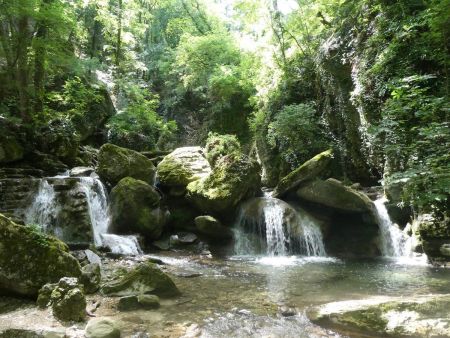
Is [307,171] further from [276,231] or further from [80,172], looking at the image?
[80,172]

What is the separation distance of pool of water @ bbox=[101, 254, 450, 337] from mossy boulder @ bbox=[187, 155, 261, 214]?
5.64 ft

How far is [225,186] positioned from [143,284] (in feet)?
18.0

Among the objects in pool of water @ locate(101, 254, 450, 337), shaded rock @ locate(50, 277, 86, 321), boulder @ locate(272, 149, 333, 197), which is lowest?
pool of water @ locate(101, 254, 450, 337)

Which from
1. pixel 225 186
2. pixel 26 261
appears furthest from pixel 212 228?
pixel 26 261

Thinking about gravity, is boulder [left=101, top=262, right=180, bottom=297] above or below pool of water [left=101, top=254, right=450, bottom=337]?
above

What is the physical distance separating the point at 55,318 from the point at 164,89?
72.3 ft

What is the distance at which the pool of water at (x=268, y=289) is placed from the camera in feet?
14.7

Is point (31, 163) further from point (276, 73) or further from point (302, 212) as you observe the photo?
point (276, 73)

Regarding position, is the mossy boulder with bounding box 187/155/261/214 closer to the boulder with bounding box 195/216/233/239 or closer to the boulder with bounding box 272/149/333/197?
the boulder with bounding box 195/216/233/239

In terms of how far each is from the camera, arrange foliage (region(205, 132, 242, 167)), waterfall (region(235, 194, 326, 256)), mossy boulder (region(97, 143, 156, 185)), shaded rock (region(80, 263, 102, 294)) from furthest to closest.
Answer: foliage (region(205, 132, 242, 167)) → mossy boulder (region(97, 143, 156, 185)) → waterfall (region(235, 194, 326, 256)) → shaded rock (region(80, 263, 102, 294))

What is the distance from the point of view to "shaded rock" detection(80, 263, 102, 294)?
211 inches

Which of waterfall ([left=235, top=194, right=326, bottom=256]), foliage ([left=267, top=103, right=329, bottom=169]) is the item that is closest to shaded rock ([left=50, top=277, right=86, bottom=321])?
waterfall ([left=235, top=194, right=326, bottom=256])

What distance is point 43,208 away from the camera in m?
9.64

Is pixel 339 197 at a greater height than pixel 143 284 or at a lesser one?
greater
